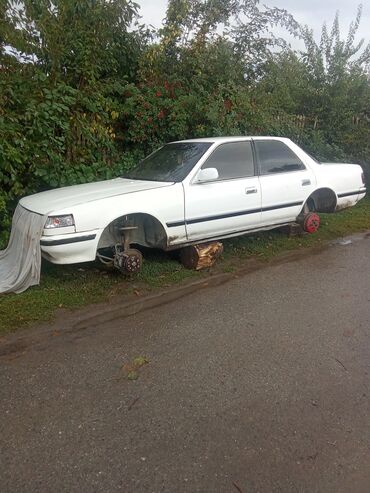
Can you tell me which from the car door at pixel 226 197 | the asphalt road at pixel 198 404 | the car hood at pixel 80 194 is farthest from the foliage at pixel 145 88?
the asphalt road at pixel 198 404

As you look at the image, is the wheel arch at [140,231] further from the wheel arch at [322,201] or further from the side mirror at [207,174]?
the wheel arch at [322,201]

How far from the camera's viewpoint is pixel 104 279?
16.3 ft

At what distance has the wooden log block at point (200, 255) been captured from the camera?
530 cm

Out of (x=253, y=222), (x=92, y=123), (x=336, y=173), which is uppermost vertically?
(x=92, y=123)

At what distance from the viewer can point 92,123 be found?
273 inches

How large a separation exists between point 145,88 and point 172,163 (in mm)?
2872

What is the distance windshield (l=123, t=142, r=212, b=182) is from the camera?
530cm

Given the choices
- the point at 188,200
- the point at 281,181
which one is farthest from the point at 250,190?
the point at 188,200

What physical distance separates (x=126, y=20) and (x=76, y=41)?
1.20 metres

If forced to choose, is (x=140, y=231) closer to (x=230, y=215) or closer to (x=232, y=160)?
(x=230, y=215)

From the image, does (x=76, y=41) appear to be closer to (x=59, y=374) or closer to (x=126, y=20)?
(x=126, y=20)

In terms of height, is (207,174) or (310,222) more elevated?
(207,174)

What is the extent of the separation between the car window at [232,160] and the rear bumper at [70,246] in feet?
5.63

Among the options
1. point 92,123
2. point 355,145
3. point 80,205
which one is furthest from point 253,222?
point 355,145
